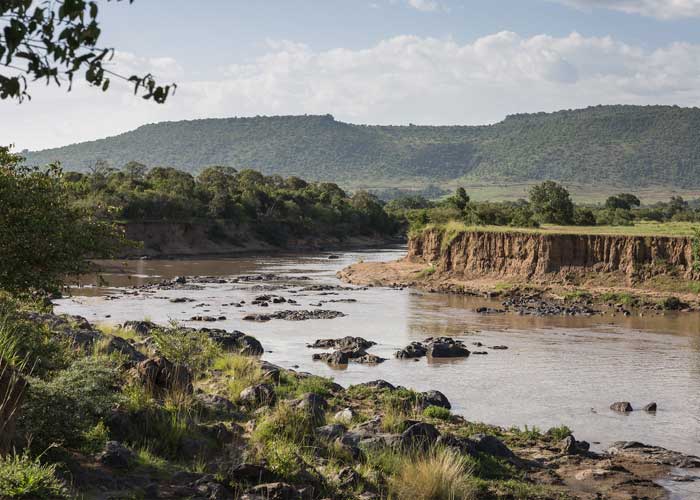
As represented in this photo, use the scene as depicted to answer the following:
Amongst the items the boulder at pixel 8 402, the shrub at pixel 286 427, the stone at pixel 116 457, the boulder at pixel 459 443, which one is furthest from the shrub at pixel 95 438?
the boulder at pixel 459 443

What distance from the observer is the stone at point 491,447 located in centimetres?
1434

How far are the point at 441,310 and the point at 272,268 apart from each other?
94.1 feet

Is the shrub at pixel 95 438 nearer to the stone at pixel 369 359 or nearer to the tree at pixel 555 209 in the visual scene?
the stone at pixel 369 359

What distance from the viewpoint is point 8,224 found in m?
13.8

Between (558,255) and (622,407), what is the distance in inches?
1272

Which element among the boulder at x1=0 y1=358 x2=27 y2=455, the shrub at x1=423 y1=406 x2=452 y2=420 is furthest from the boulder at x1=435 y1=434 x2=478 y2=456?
the boulder at x1=0 y1=358 x2=27 y2=455

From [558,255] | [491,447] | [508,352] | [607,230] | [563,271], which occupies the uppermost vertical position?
[607,230]

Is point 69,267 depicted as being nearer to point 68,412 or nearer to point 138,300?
point 68,412

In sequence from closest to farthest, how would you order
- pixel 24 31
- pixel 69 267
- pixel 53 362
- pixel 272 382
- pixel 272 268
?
1. pixel 24 31
2. pixel 53 362
3. pixel 69 267
4. pixel 272 382
5. pixel 272 268

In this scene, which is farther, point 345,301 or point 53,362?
point 345,301

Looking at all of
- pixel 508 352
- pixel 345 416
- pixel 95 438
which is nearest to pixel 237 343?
pixel 508 352

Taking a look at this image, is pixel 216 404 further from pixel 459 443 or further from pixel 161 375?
pixel 459 443

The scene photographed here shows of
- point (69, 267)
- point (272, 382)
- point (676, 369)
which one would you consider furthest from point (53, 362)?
point (676, 369)

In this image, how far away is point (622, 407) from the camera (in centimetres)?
2070
